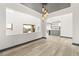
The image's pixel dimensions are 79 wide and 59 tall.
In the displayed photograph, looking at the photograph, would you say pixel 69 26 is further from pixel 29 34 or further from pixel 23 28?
pixel 23 28

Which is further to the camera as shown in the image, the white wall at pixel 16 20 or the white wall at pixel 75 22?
the white wall at pixel 75 22

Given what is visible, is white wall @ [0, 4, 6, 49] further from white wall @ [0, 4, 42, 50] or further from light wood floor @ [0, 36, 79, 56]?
light wood floor @ [0, 36, 79, 56]

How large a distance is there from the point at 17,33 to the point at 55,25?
10.9m

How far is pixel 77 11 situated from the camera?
280 inches

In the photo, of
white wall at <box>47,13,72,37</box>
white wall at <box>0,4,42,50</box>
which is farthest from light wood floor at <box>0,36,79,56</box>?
white wall at <box>47,13,72,37</box>

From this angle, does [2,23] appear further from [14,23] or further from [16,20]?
[16,20]

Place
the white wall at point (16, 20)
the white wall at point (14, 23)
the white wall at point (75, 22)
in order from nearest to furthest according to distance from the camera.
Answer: the white wall at point (14, 23), the white wall at point (16, 20), the white wall at point (75, 22)

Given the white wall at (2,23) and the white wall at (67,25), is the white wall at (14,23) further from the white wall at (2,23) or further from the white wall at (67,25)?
the white wall at (67,25)

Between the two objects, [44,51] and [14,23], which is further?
[14,23]

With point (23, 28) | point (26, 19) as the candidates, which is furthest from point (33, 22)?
point (23, 28)

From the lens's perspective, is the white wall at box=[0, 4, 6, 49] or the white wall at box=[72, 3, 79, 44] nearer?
the white wall at box=[0, 4, 6, 49]

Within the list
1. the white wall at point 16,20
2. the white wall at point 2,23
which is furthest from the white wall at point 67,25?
the white wall at point 2,23

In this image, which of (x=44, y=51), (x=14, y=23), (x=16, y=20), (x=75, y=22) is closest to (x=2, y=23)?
(x=14, y=23)

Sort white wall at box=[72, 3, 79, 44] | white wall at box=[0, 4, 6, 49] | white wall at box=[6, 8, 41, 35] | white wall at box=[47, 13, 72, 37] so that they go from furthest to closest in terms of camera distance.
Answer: white wall at box=[47, 13, 72, 37], white wall at box=[72, 3, 79, 44], white wall at box=[6, 8, 41, 35], white wall at box=[0, 4, 6, 49]
